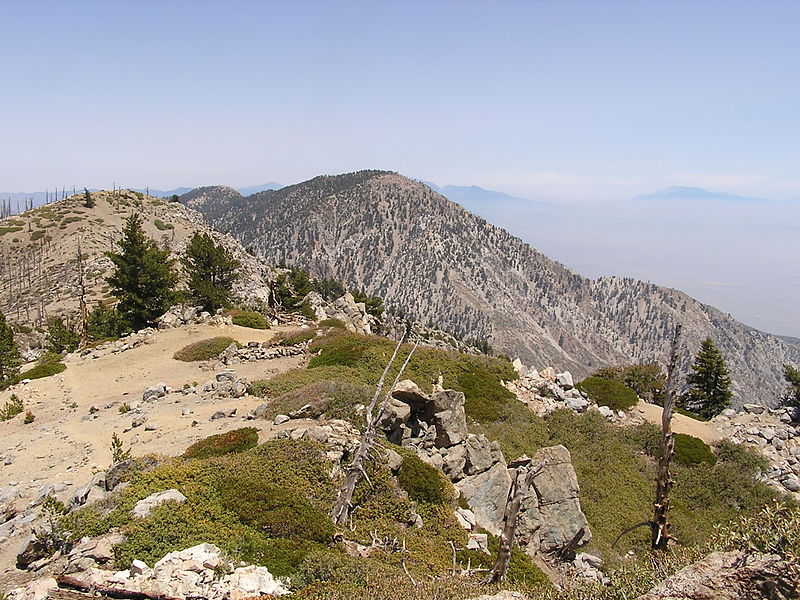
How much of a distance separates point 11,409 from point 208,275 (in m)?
23.5

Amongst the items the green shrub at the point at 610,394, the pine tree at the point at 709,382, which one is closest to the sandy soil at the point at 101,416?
the green shrub at the point at 610,394

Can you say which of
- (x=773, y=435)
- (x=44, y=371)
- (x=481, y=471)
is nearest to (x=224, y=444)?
(x=481, y=471)

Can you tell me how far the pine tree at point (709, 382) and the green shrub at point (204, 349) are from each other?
1672 inches

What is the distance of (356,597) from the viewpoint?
26.8ft

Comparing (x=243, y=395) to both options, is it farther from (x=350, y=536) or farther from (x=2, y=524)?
(x=350, y=536)

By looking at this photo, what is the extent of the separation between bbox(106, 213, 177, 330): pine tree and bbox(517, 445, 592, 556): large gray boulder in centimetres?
3717

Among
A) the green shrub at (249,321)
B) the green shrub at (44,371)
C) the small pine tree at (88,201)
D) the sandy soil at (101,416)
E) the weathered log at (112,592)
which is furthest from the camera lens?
the small pine tree at (88,201)

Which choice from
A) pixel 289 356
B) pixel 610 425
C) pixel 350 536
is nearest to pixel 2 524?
pixel 350 536

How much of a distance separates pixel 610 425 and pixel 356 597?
25.5 m

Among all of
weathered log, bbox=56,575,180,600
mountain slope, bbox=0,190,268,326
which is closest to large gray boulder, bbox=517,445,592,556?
weathered log, bbox=56,575,180,600

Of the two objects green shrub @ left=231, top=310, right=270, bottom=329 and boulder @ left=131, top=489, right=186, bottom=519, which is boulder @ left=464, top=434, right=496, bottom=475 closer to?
boulder @ left=131, top=489, right=186, bottom=519

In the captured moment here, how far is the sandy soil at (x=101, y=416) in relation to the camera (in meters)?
17.4

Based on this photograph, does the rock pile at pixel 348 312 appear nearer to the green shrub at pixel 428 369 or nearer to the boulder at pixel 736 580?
the green shrub at pixel 428 369

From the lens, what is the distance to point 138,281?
136 ft
